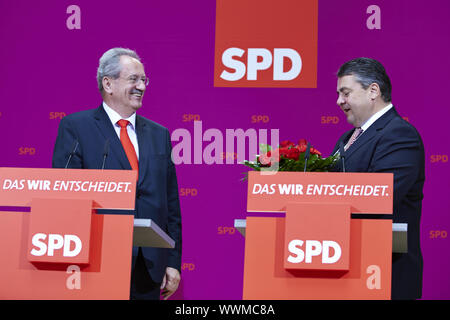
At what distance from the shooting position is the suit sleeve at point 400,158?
118 inches

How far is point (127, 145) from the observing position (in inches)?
139

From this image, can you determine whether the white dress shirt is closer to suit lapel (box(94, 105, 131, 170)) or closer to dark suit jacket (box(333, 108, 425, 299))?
suit lapel (box(94, 105, 131, 170))

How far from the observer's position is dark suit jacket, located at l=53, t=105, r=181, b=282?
3.38m

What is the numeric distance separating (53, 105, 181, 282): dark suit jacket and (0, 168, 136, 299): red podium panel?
733 millimetres

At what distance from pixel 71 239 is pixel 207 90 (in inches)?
101

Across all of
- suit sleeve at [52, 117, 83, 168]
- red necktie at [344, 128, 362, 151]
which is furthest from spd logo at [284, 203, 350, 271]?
suit sleeve at [52, 117, 83, 168]

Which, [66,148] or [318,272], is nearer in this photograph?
[318,272]

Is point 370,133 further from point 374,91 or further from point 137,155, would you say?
point 137,155

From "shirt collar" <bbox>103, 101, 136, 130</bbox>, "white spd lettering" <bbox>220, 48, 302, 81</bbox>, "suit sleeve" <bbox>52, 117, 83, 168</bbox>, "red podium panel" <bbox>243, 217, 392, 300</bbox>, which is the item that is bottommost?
"red podium panel" <bbox>243, 217, 392, 300</bbox>

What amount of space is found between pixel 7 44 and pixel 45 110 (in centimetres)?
53

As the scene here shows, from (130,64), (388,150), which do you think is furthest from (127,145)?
(388,150)

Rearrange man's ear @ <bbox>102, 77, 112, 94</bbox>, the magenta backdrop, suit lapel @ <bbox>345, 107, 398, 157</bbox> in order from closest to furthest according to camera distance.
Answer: suit lapel @ <bbox>345, 107, 398, 157</bbox>, man's ear @ <bbox>102, 77, 112, 94</bbox>, the magenta backdrop
